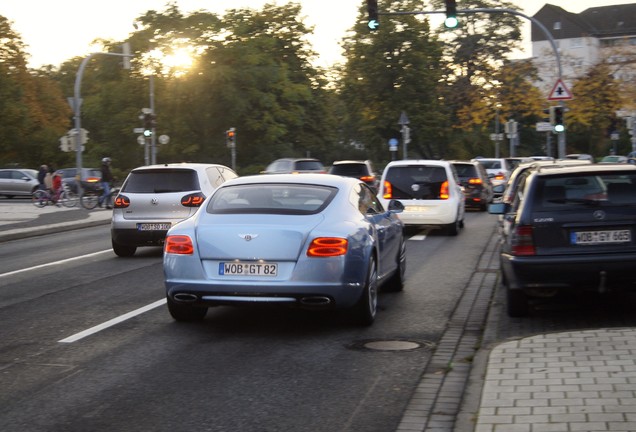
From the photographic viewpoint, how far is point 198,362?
7.70m

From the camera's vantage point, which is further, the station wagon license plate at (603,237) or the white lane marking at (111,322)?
the station wagon license plate at (603,237)

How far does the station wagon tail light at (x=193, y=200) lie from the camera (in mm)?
16547

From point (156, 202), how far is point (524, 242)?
28.4 ft

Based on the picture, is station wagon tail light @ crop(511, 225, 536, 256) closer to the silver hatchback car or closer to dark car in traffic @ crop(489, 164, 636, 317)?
dark car in traffic @ crop(489, 164, 636, 317)

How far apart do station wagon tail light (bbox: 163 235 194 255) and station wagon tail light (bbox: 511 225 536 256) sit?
9.67 feet

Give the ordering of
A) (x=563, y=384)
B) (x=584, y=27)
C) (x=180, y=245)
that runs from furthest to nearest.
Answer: (x=584, y=27) → (x=180, y=245) → (x=563, y=384)

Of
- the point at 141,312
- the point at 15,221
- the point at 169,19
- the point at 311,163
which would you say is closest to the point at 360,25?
the point at 169,19

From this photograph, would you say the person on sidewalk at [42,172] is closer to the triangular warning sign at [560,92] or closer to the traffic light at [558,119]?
the traffic light at [558,119]

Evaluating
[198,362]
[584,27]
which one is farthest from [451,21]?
[584,27]

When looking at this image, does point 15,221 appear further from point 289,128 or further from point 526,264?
point 289,128

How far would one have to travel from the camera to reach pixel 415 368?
24.5 ft

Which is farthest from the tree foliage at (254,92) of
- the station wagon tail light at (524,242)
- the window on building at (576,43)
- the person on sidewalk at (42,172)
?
the window on building at (576,43)

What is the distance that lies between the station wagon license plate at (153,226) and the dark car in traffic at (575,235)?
324 inches

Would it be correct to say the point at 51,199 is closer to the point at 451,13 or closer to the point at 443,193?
the point at 451,13
